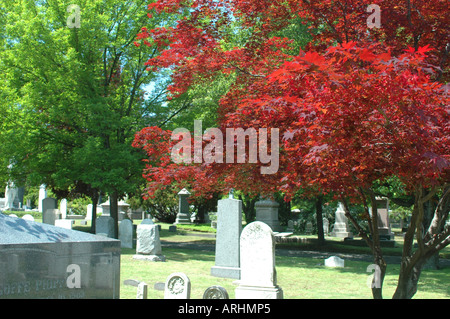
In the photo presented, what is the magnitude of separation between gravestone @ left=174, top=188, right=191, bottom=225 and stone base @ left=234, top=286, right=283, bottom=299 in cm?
2903

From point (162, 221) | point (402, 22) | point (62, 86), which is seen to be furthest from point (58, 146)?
point (162, 221)

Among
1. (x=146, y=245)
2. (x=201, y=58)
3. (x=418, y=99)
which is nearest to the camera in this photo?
(x=418, y=99)

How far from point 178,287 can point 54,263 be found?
2558 mm

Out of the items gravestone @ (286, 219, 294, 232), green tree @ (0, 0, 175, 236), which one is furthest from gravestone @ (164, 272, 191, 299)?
gravestone @ (286, 219, 294, 232)

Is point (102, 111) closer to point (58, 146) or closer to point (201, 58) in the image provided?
point (58, 146)

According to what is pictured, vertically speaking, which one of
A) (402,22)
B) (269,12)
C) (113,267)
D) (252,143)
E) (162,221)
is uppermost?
(269,12)

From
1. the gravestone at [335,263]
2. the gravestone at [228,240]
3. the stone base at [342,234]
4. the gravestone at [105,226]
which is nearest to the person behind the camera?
the gravestone at [228,240]

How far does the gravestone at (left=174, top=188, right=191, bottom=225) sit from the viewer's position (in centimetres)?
3728

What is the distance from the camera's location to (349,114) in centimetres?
544

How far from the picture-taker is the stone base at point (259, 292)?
809 cm

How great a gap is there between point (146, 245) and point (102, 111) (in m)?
5.43

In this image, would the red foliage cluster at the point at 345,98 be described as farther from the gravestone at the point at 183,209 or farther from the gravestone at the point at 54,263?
the gravestone at the point at 183,209
